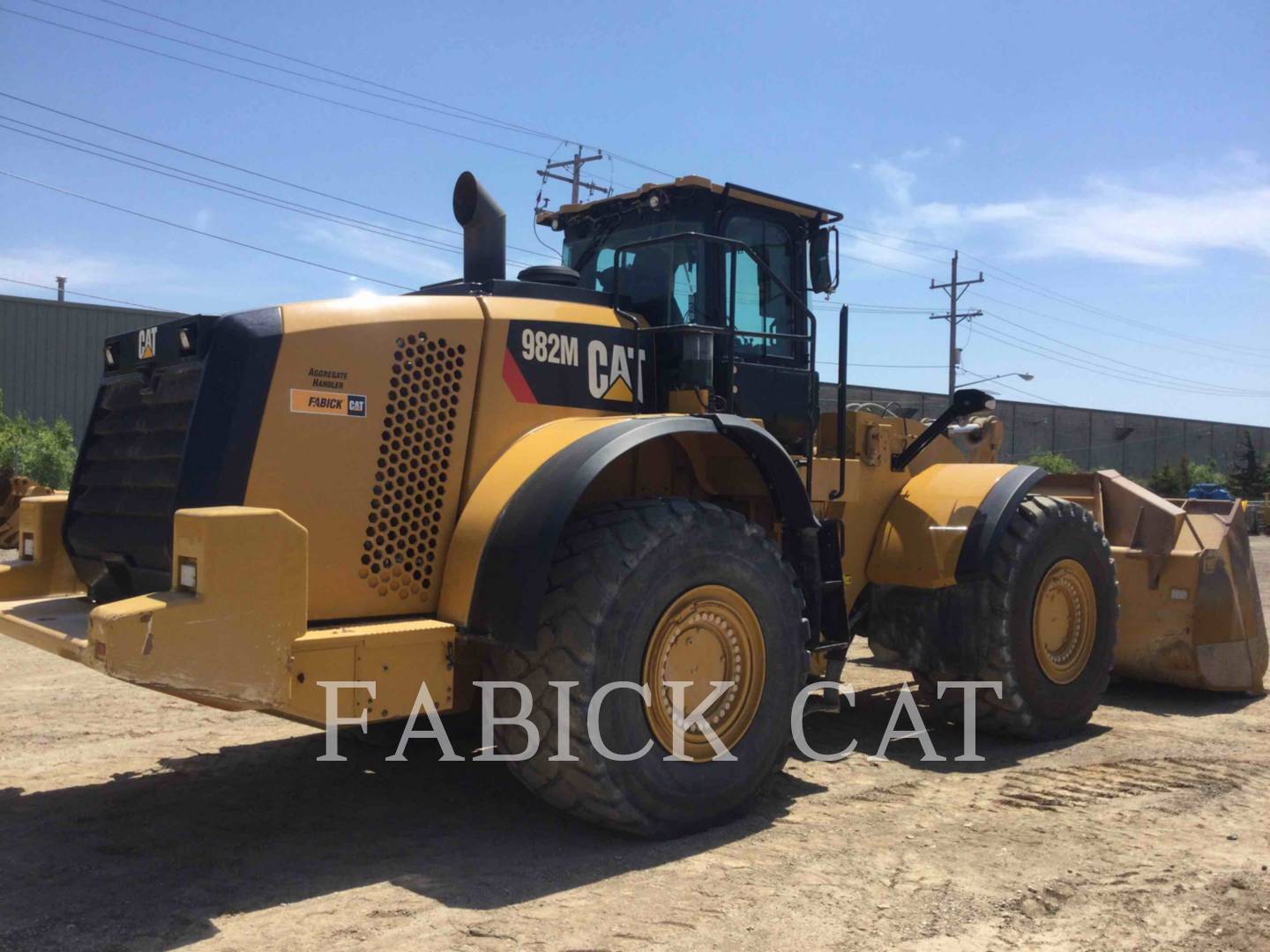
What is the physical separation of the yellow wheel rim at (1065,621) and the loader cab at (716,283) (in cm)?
189

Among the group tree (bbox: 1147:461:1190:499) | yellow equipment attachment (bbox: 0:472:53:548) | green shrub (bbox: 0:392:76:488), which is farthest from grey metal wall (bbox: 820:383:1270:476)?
yellow equipment attachment (bbox: 0:472:53:548)

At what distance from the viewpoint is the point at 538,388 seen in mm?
4844

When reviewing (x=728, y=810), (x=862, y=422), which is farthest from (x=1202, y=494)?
(x=728, y=810)

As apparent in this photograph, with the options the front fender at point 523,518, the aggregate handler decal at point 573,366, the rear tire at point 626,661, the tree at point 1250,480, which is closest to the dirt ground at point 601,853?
the rear tire at point 626,661

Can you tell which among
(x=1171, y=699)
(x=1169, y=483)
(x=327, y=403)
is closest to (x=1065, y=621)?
(x=1171, y=699)

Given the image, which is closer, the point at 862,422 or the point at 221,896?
the point at 221,896

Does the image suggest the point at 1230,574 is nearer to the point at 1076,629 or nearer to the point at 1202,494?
the point at 1076,629

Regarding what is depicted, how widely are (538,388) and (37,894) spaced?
2631mm

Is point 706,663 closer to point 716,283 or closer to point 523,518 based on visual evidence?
point 523,518

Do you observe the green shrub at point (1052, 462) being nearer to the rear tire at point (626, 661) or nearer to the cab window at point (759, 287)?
the cab window at point (759, 287)

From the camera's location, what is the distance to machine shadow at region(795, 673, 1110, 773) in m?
6.11

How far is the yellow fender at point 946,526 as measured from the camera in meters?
6.17

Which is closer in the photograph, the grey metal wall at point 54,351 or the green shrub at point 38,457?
the green shrub at point 38,457

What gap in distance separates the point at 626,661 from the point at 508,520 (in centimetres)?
71
